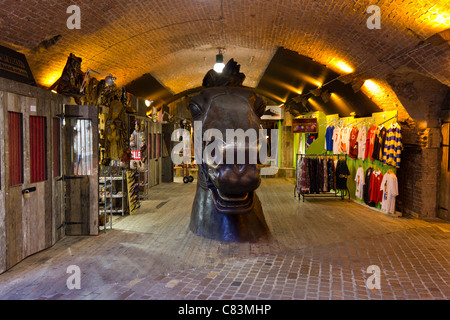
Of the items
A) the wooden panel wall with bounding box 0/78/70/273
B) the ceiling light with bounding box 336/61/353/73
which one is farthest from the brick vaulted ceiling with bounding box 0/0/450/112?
the wooden panel wall with bounding box 0/78/70/273

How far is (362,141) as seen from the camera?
10859mm

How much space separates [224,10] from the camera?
845 centimetres

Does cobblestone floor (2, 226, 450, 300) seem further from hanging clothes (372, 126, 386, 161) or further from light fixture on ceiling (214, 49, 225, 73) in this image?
light fixture on ceiling (214, 49, 225, 73)

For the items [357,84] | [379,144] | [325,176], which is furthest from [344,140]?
[357,84]

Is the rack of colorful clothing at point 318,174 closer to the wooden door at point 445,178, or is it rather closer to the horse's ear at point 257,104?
the wooden door at point 445,178

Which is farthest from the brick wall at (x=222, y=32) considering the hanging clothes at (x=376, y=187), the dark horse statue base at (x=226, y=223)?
the dark horse statue base at (x=226, y=223)

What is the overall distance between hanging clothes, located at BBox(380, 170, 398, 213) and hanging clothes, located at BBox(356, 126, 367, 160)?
152cm

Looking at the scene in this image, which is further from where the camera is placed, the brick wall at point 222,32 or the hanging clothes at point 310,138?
the hanging clothes at point 310,138

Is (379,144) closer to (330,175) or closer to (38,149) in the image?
(330,175)

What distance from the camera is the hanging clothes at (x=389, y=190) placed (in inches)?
358

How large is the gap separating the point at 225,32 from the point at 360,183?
5852mm

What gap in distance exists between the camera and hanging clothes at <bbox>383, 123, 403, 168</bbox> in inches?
356

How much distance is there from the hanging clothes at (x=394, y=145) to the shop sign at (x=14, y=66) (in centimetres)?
805

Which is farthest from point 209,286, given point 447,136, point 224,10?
point 447,136
